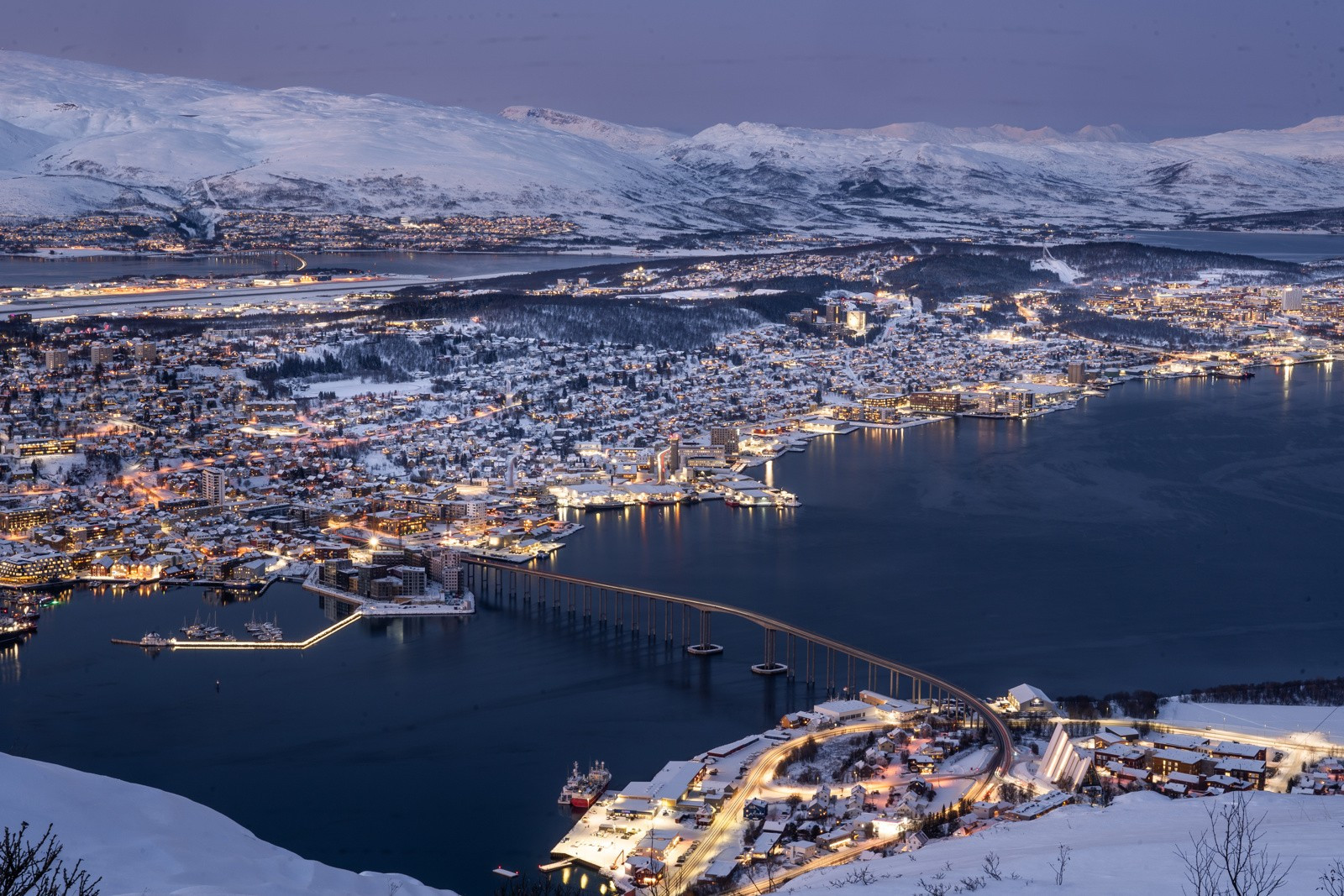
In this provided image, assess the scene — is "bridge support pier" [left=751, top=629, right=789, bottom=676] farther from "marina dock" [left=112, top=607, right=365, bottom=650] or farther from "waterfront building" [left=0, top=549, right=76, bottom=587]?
"waterfront building" [left=0, top=549, right=76, bottom=587]

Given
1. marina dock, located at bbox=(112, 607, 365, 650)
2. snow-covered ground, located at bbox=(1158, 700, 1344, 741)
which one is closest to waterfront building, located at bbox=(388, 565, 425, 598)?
marina dock, located at bbox=(112, 607, 365, 650)

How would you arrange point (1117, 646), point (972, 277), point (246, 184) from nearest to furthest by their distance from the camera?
point (1117, 646) < point (972, 277) < point (246, 184)

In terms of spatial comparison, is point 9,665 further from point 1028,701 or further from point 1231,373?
point 1231,373

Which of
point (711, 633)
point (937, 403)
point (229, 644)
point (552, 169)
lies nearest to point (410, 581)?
point (229, 644)

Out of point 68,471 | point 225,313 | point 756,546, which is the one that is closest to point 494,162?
point 225,313

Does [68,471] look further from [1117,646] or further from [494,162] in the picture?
[494,162]

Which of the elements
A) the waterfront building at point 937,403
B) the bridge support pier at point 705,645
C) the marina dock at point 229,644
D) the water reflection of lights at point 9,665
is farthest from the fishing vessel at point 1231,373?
the water reflection of lights at point 9,665

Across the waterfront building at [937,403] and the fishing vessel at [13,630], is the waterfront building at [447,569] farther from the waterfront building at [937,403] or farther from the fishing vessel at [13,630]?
the waterfront building at [937,403]
